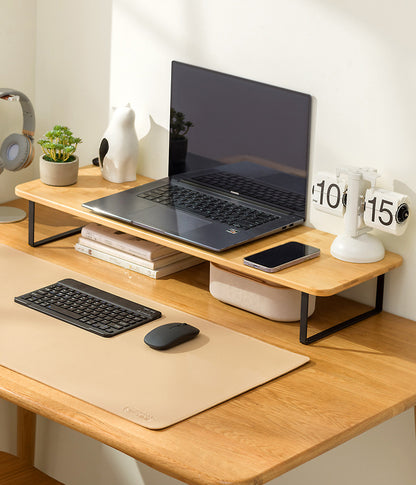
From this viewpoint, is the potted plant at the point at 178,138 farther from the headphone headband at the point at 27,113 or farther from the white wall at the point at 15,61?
the white wall at the point at 15,61

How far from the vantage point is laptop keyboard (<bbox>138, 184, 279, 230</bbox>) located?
217 cm

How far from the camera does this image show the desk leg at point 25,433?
8.46 ft

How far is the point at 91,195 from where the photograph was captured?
235cm

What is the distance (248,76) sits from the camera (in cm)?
222

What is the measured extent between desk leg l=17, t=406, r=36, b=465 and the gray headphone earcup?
68cm

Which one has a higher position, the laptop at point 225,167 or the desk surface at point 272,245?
the laptop at point 225,167

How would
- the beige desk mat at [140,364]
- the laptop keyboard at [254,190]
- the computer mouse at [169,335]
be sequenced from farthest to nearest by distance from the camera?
the laptop keyboard at [254,190] → the computer mouse at [169,335] → the beige desk mat at [140,364]

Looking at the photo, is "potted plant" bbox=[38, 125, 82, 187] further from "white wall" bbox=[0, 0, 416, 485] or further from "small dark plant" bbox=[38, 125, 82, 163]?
"white wall" bbox=[0, 0, 416, 485]

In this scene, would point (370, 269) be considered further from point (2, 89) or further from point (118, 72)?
point (2, 89)

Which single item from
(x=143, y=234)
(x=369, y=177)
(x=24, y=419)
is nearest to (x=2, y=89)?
(x=143, y=234)

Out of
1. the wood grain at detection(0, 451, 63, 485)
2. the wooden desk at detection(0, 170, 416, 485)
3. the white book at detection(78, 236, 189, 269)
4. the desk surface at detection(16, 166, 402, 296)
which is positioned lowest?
the wood grain at detection(0, 451, 63, 485)

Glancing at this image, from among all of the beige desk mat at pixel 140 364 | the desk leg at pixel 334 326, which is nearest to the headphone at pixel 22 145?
the beige desk mat at pixel 140 364

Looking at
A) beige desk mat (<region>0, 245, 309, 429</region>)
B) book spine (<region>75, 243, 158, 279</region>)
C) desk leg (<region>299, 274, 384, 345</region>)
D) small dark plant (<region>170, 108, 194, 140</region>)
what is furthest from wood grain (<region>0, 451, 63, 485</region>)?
small dark plant (<region>170, 108, 194, 140</region>)

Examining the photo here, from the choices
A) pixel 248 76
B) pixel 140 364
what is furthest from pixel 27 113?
pixel 140 364
